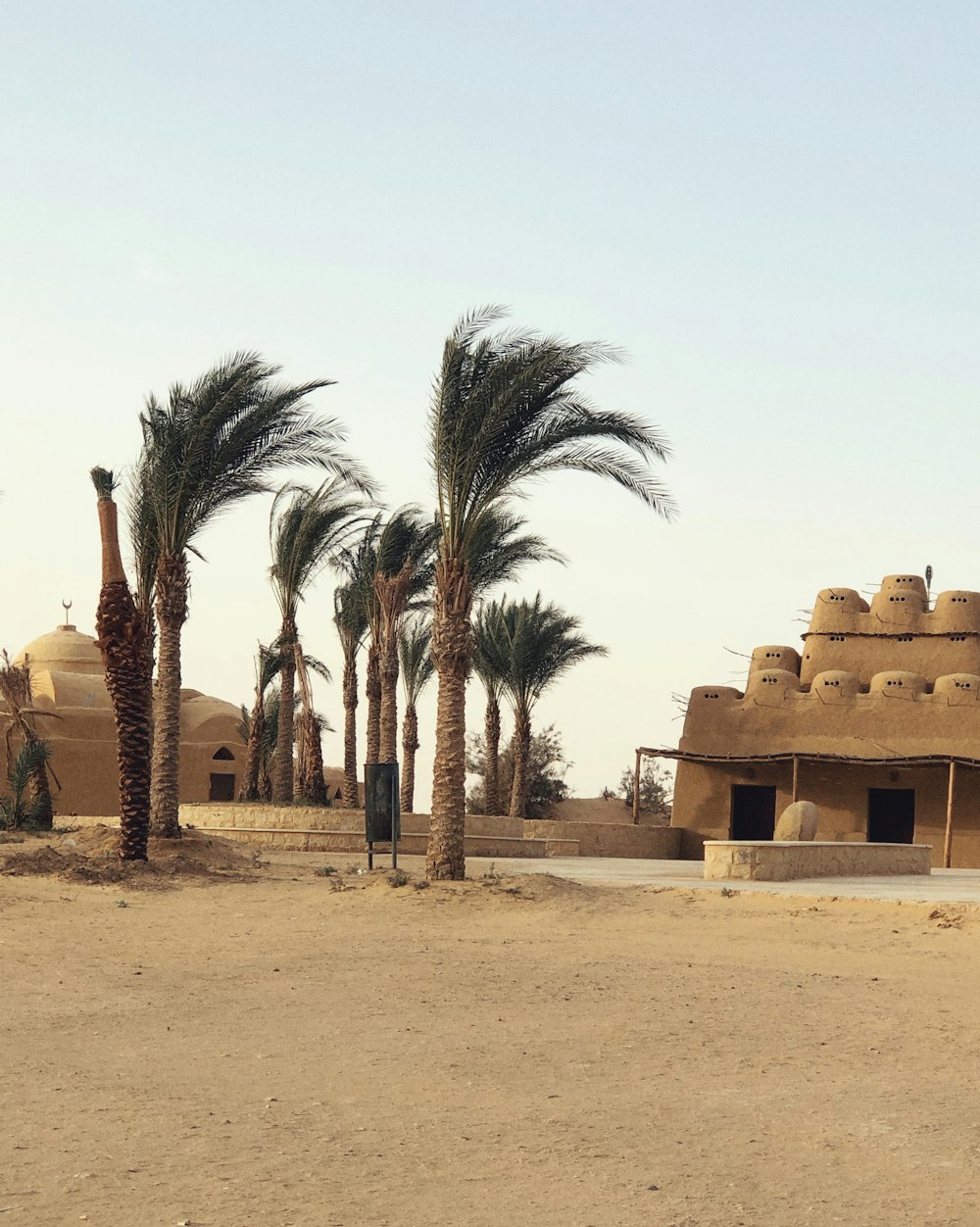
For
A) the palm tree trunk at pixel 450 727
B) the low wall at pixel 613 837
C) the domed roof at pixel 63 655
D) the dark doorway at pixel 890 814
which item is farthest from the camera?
the domed roof at pixel 63 655

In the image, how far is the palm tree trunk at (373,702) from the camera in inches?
1137

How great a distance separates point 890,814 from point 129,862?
656 inches

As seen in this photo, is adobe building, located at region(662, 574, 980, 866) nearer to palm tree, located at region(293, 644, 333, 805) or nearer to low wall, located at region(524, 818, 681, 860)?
low wall, located at region(524, 818, 681, 860)

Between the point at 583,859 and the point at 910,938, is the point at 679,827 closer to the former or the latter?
the point at 583,859

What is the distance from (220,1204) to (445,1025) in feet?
12.4

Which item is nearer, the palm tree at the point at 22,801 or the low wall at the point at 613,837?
the palm tree at the point at 22,801

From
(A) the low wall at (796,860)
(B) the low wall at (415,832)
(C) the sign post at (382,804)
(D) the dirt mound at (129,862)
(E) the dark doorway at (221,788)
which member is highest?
(C) the sign post at (382,804)

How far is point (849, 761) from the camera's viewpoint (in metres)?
26.5

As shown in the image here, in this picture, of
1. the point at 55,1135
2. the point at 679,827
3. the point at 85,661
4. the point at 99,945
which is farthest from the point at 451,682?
the point at 85,661

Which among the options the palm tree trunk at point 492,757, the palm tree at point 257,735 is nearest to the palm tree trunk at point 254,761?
the palm tree at point 257,735

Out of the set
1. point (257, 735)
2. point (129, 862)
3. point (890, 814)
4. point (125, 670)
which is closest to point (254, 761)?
point (257, 735)

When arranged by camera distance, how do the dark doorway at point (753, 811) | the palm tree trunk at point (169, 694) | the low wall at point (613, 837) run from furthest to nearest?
the dark doorway at point (753, 811) → the low wall at point (613, 837) → the palm tree trunk at point (169, 694)

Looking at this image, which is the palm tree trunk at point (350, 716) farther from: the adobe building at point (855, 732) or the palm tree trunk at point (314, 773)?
the adobe building at point (855, 732)

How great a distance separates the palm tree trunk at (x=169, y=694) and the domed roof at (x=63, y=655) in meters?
23.1
